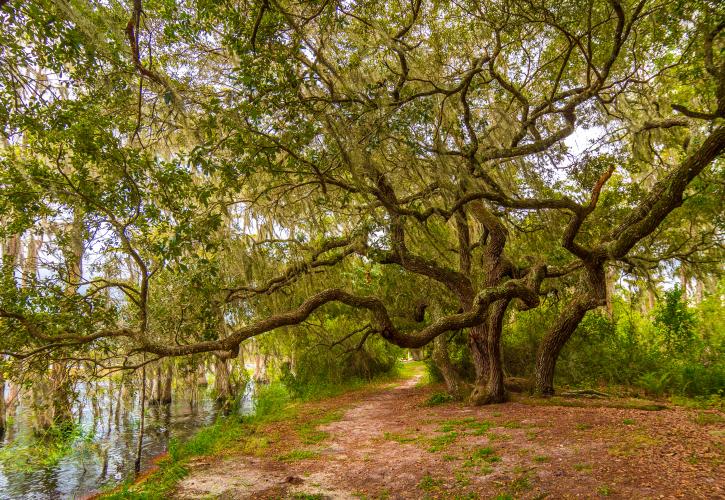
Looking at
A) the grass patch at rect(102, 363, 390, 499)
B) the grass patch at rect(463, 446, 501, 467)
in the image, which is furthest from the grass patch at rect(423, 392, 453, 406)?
the grass patch at rect(463, 446, 501, 467)

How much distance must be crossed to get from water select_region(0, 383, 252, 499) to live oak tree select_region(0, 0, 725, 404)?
279 centimetres

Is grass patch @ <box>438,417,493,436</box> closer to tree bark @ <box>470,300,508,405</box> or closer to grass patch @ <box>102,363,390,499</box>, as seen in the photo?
tree bark @ <box>470,300,508,405</box>

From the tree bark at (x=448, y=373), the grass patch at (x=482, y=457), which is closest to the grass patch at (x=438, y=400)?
the tree bark at (x=448, y=373)

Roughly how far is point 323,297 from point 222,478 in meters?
2.86

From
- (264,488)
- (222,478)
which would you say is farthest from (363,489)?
(222,478)

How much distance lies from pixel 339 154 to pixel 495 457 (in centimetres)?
437

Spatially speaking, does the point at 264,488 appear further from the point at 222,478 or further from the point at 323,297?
the point at 323,297

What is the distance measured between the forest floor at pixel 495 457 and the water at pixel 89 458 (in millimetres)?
2902

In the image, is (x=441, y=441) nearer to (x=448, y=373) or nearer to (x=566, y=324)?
(x=566, y=324)

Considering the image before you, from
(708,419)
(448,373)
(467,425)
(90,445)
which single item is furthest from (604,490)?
(90,445)

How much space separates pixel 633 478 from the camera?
3.92m

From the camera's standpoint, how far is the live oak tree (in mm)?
4723

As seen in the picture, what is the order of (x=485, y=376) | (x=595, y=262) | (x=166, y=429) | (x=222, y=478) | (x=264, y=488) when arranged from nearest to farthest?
(x=264, y=488)
(x=222, y=478)
(x=595, y=262)
(x=485, y=376)
(x=166, y=429)

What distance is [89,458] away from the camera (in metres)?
9.75
